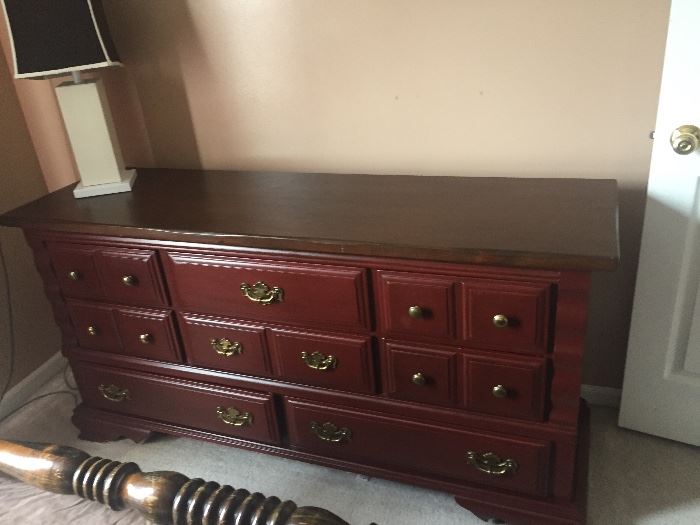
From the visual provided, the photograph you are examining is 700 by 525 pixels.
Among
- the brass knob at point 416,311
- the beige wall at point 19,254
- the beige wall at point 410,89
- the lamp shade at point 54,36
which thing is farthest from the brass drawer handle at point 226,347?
the beige wall at point 19,254

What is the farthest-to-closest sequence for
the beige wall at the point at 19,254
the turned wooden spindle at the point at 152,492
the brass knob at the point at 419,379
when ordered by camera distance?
the beige wall at the point at 19,254, the brass knob at the point at 419,379, the turned wooden spindle at the point at 152,492

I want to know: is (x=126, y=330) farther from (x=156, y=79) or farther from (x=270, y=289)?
(x=156, y=79)

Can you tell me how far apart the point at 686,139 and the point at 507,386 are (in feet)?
2.36

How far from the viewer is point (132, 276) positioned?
1.65 m

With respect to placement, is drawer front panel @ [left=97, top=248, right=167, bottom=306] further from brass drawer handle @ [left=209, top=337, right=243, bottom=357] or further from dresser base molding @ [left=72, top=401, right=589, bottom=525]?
dresser base molding @ [left=72, top=401, right=589, bottom=525]

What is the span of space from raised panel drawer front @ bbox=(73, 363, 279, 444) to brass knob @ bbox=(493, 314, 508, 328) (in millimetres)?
704

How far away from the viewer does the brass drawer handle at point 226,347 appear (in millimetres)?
1646

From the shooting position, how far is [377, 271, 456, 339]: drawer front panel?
1.33 metres

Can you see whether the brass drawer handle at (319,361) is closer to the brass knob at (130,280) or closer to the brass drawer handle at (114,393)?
the brass knob at (130,280)

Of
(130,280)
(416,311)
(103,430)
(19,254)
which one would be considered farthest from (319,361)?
(19,254)

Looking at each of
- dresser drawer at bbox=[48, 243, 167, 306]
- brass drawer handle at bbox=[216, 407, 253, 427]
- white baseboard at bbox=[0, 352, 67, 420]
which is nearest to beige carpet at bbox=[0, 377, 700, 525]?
brass drawer handle at bbox=[216, 407, 253, 427]

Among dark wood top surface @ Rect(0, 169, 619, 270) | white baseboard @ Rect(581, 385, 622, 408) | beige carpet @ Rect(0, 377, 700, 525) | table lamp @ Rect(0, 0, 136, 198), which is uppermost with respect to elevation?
table lamp @ Rect(0, 0, 136, 198)

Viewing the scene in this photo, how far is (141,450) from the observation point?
1941 mm

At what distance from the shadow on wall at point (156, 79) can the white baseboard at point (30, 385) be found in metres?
0.86
